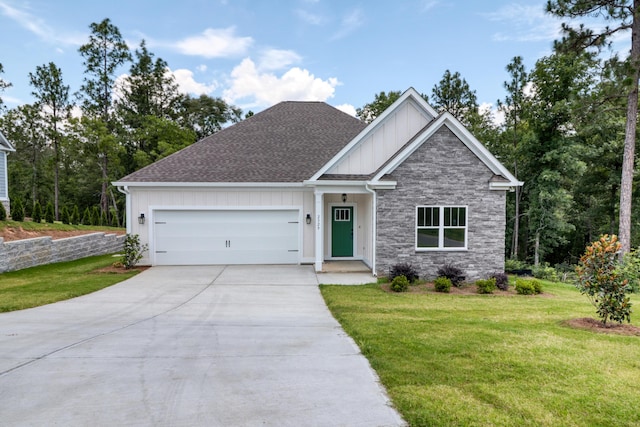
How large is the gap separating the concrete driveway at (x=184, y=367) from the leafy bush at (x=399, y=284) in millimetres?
2481

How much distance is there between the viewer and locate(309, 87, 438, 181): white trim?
11.8 meters

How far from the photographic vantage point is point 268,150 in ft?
49.6

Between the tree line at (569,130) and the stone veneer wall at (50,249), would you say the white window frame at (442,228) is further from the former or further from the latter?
the stone veneer wall at (50,249)

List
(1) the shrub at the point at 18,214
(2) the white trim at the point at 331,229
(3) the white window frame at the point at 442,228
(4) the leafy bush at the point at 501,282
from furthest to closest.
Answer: (1) the shrub at the point at 18,214, (2) the white trim at the point at 331,229, (3) the white window frame at the point at 442,228, (4) the leafy bush at the point at 501,282

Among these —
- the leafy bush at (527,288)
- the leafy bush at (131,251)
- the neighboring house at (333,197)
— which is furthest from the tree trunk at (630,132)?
the leafy bush at (131,251)

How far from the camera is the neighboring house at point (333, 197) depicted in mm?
11055

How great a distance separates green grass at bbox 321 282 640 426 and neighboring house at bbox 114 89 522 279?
364cm

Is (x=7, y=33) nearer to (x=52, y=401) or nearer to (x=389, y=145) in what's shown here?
(x=389, y=145)

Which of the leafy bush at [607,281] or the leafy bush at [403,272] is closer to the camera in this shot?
the leafy bush at [607,281]

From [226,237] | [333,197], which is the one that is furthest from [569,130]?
[226,237]

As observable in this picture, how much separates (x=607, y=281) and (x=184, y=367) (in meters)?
7.12

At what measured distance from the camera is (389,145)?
40.2 ft

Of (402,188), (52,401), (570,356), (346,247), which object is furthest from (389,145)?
(52,401)

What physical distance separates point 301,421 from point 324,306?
4615mm
